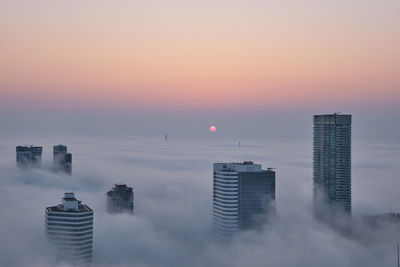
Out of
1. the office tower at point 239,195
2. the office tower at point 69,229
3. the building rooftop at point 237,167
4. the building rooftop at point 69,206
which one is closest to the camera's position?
the office tower at point 69,229

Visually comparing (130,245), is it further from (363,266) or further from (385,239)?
(385,239)

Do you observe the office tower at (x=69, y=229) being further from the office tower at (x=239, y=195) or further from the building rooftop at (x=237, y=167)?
the building rooftop at (x=237, y=167)

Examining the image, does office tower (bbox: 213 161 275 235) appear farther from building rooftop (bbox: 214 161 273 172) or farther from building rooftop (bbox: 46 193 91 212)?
building rooftop (bbox: 46 193 91 212)

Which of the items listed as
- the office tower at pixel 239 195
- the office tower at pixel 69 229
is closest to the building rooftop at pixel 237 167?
the office tower at pixel 239 195

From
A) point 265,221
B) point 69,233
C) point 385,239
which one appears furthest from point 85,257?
point 385,239

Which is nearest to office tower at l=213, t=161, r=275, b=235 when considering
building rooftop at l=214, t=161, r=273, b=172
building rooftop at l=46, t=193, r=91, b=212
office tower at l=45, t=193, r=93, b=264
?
building rooftop at l=214, t=161, r=273, b=172

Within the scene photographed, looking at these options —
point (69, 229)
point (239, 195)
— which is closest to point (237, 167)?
point (239, 195)
